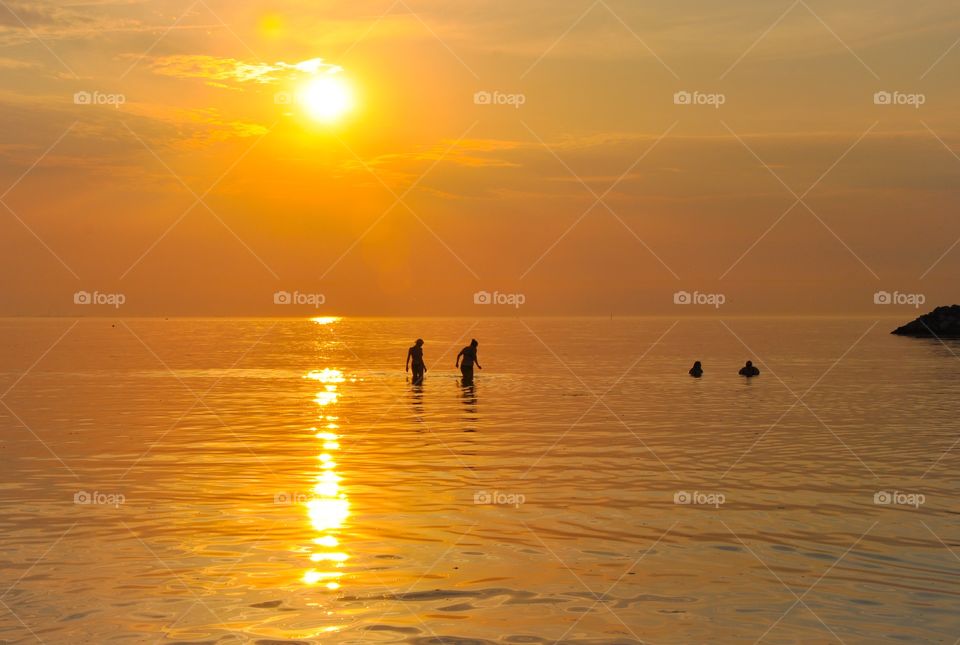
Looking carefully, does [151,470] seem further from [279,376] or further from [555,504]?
[279,376]

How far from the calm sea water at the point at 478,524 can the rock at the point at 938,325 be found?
118 metres

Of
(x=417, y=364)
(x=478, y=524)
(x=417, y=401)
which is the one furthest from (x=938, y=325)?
(x=478, y=524)

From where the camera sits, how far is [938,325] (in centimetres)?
14438

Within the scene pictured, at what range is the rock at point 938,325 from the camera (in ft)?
463

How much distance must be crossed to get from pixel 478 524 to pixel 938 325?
5742 inches

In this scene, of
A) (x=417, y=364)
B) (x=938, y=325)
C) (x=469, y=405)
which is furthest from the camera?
(x=938, y=325)

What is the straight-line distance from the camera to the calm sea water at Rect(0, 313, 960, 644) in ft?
34.3

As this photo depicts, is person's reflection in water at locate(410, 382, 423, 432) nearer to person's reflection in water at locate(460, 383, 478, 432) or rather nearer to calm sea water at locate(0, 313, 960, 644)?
calm sea water at locate(0, 313, 960, 644)

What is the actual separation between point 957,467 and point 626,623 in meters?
13.8

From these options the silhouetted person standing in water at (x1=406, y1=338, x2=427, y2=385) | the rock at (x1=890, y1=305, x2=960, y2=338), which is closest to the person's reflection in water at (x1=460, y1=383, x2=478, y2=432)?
the silhouetted person standing in water at (x1=406, y1=338, x2=427, y2=385)

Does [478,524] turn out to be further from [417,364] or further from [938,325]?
[938,325]

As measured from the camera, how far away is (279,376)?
54406 mm

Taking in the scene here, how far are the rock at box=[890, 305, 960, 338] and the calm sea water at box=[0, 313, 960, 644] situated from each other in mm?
118328

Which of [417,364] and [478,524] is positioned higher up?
[417,364]
